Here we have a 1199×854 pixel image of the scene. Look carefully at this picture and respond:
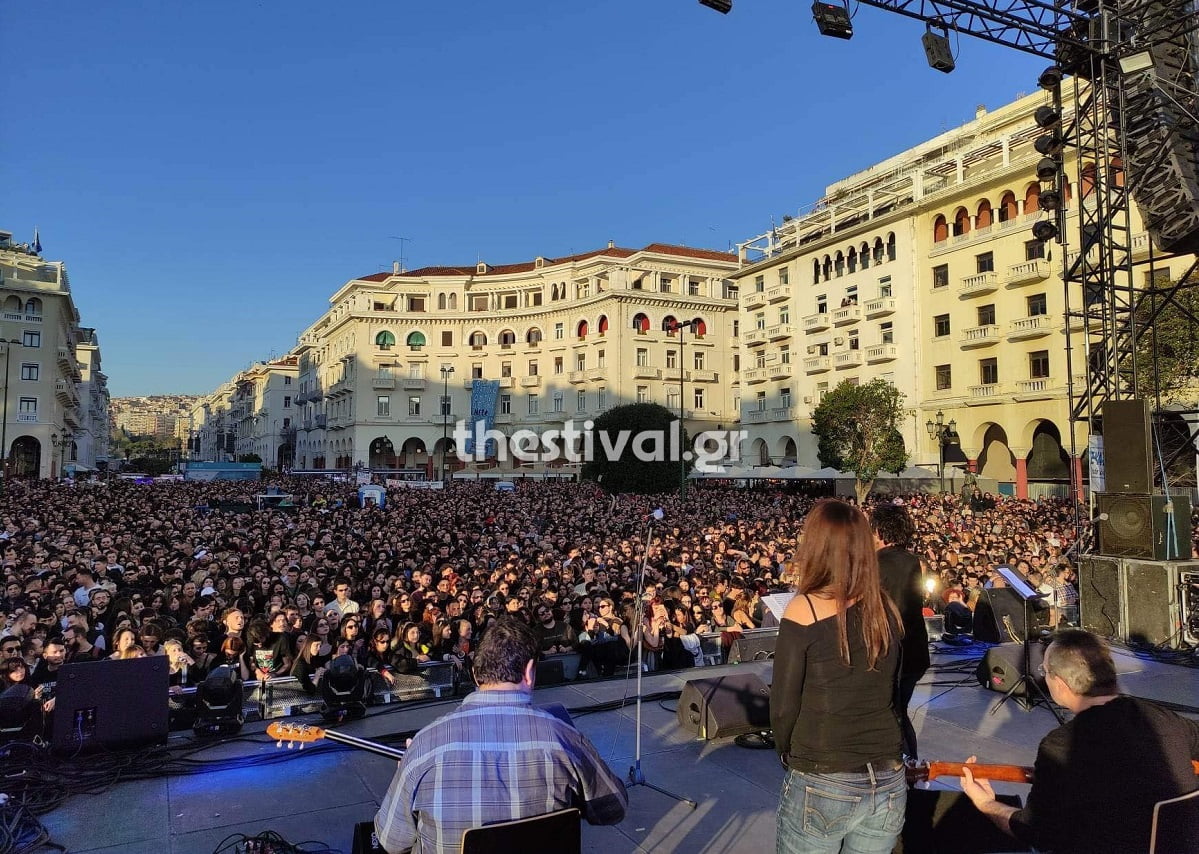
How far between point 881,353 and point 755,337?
10187mm

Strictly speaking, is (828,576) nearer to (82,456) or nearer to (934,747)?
(934,747)

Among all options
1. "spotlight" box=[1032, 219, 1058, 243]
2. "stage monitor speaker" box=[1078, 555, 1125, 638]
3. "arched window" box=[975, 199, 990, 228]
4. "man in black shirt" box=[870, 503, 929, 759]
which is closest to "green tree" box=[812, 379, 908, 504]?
"arched window" box=[975, 199, 990, 228]

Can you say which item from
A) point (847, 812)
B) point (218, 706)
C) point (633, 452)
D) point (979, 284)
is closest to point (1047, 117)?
point (847, 812)

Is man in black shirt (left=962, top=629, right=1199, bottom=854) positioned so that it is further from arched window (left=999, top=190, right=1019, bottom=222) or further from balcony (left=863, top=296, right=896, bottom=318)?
balcony (left=863, top=296, right=896, bottom=318)

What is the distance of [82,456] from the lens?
78312mm

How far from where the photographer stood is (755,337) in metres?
47.3

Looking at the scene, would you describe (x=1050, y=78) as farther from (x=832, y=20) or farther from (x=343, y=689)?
(x=343, y=689)

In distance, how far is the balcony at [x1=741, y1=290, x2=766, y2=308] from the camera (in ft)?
154

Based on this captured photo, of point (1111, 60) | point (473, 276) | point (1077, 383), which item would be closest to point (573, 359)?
point (473, 276)

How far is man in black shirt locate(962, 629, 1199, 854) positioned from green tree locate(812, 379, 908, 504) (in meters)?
30.5

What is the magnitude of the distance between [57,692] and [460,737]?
14.0 feet

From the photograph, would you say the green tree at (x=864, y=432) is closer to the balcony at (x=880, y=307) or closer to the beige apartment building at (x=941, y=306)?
the beige apartment building at (x=941, y=306)

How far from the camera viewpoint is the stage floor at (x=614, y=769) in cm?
414

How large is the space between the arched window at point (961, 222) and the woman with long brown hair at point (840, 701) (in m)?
37.3
